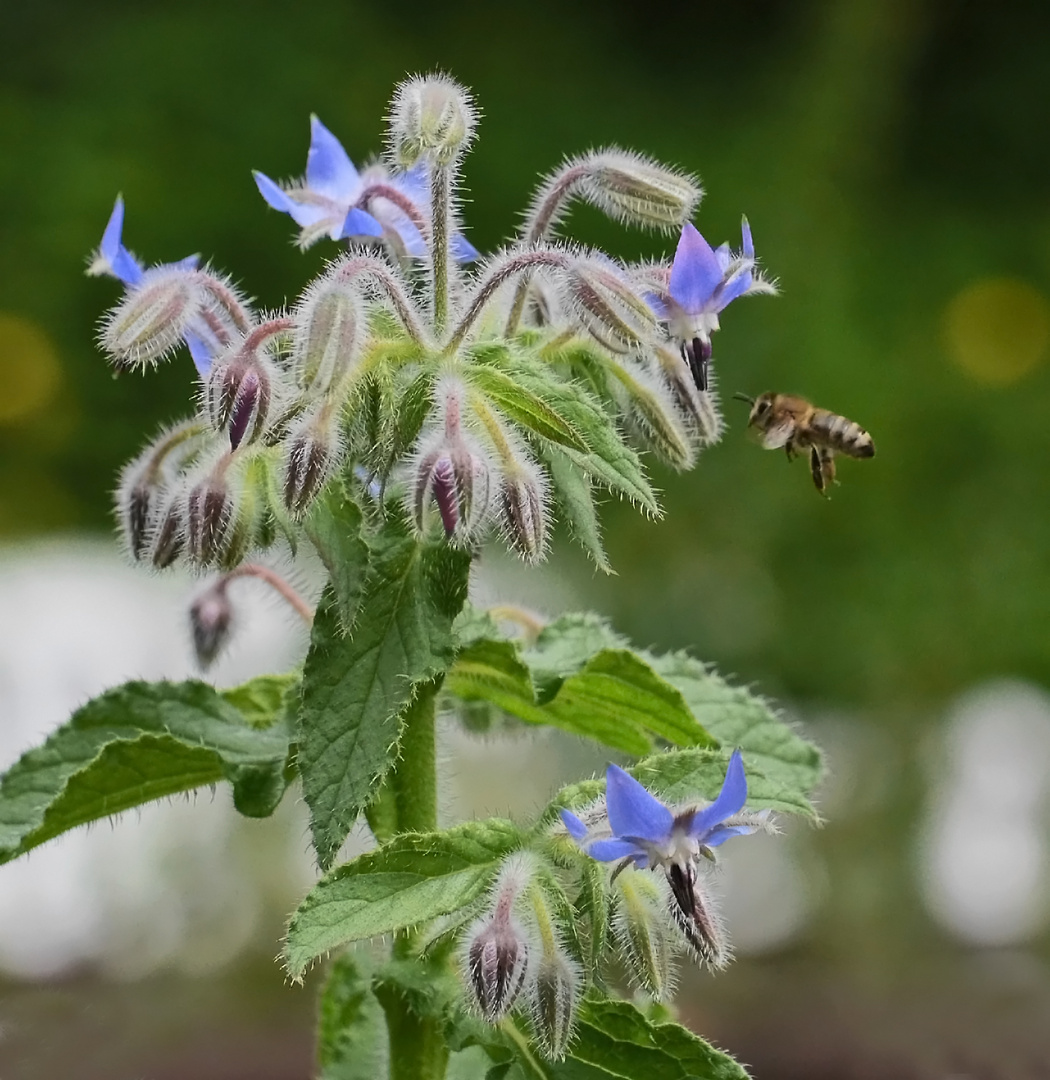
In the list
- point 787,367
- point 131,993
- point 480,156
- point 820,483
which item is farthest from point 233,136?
point 820,483

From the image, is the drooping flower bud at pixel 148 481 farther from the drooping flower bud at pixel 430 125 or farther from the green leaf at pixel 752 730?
the green leaf at pixel 752 730

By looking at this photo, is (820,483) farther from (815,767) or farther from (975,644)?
(975,644)

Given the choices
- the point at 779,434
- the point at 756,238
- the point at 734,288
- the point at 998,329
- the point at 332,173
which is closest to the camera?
the point at 734,288

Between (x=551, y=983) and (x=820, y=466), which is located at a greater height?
(x=820, y=466)

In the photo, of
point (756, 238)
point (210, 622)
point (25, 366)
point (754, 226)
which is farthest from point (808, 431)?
point (25, 366)

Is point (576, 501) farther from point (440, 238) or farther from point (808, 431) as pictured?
point (808, 431)

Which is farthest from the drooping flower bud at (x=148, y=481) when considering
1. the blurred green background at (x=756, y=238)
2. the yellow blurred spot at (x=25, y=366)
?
the yellow blurred spot at (x=25, y=366)

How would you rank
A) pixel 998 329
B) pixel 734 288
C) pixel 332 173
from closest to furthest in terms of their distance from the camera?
pixel 734 288
pixel 332 173
pixel 998 329
